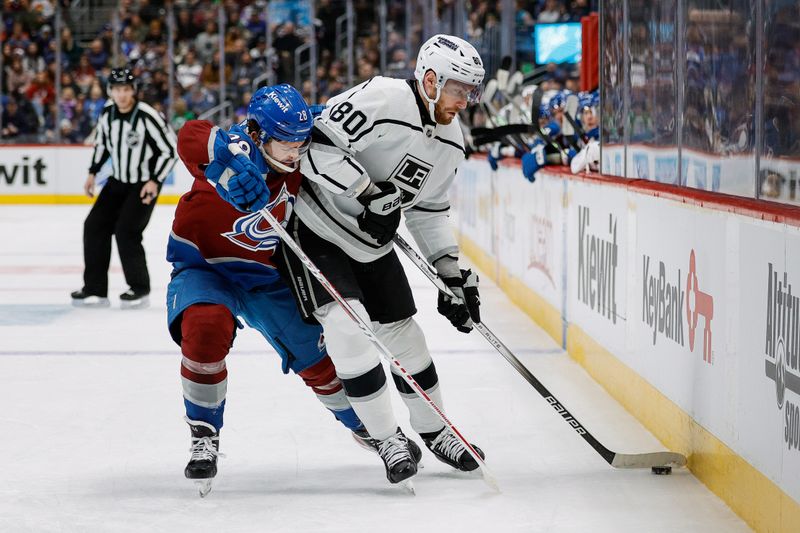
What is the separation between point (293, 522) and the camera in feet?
10.4

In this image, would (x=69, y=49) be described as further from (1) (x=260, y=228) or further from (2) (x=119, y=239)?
(1) (x=260, y=228)

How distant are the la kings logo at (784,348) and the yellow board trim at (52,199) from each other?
13512mm

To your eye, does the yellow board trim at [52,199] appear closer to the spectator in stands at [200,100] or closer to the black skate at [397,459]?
the spectator in stands at [200,100]

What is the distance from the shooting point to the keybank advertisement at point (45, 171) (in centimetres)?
1598

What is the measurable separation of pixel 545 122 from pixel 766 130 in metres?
4.99

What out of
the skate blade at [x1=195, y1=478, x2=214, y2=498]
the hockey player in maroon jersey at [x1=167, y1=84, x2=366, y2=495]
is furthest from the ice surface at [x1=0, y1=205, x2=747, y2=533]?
the hockey player in maroon jersey at [x1=167, y1=84, x2=366, y2=495]

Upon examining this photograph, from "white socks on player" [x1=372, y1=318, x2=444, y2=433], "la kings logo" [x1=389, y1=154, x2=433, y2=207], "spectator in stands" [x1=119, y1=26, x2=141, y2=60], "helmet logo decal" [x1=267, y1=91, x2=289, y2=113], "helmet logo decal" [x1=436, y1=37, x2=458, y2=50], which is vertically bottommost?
"white socks on player" [x1=372, y1=318, x2=444, y2=433]

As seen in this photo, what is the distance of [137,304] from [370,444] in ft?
13.3

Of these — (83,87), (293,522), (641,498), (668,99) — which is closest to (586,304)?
(668,99)

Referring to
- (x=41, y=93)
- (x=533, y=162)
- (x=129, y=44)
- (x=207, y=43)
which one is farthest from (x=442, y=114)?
(x=129, y=44)

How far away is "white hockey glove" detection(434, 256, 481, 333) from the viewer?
3.69 meters

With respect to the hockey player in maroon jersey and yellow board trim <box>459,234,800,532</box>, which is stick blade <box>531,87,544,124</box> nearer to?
yellow board trim <box>459,234,800,532</box>

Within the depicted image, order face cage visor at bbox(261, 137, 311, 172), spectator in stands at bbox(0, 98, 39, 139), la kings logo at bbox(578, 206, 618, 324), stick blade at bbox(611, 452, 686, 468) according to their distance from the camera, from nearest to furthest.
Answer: face cage visor at bbox(261, 137, 311, 172) → stick blade at bbox(611, 452, 686, 468) → la kings logo at bbox(578, 206, 618, 324) → spectator in stands at bbox(0, 98, 39, 139)

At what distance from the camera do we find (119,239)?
761cm
